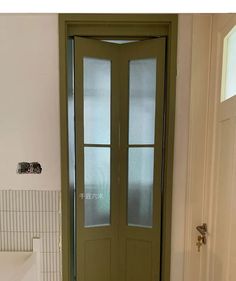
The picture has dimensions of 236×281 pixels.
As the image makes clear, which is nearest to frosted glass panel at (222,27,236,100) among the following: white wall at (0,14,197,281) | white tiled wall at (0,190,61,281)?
white wall at (0,14,197,281)

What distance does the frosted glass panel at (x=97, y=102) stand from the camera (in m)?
1.52

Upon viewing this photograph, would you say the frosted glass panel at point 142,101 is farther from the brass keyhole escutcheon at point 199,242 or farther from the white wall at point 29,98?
the brass keyhole escutcheon at point 199,242

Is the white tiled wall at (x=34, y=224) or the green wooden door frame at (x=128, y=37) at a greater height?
the green wooden door frame at (x=128, y=37)

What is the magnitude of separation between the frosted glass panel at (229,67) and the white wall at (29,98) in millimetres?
999

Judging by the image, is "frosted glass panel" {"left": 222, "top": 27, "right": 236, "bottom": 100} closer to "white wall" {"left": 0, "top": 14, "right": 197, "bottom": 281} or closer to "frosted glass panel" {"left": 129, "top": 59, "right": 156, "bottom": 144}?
"white wall" {"left": 0, "top": 14, "right": 197, "bottom": 281}

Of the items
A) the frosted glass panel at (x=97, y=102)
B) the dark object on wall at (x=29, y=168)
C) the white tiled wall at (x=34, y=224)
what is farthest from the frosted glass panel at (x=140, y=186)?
the dark object on wall at (x=29, y=168)

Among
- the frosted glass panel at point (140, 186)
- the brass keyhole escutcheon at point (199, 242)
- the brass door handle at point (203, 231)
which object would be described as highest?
the frosted glass panel at point (140, 186)

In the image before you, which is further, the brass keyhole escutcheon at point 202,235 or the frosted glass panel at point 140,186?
the frosted glass panel at point 140,186

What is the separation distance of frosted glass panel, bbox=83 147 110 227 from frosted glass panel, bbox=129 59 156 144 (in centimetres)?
25

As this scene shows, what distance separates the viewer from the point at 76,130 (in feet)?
4.89

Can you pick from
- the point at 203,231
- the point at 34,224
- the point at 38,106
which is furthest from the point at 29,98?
the point at 203,231

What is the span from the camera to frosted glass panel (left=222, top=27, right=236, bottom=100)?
1092mm
